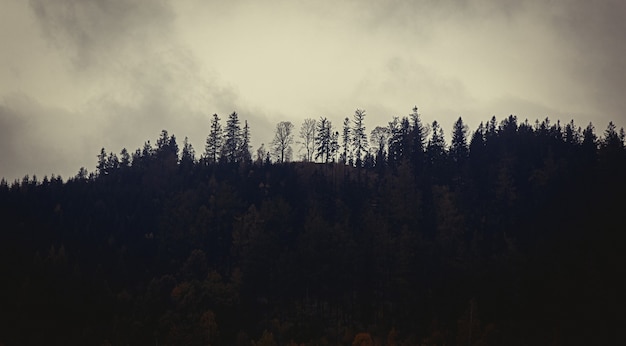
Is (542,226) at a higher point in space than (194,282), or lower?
higher

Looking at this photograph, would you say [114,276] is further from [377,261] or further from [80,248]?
[377,261]

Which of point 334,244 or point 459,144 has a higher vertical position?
point 459,144

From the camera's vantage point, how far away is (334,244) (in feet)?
394

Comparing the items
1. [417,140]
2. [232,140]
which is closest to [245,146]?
[232,140]

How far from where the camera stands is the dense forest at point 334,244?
327 ft

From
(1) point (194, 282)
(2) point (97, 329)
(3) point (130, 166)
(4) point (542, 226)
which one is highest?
(3) point (130, 166)

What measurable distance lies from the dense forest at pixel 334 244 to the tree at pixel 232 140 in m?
0.39

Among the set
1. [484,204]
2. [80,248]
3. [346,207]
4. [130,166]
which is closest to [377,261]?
[346,207]

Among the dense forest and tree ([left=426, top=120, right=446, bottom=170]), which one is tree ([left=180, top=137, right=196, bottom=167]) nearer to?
the dense forest

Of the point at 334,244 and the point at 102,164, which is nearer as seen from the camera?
the point at 334,244

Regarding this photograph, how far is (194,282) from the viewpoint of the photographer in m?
114

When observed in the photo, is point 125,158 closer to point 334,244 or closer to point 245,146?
point 245,146

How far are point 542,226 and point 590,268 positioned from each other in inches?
914

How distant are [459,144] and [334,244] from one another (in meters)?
53.6
